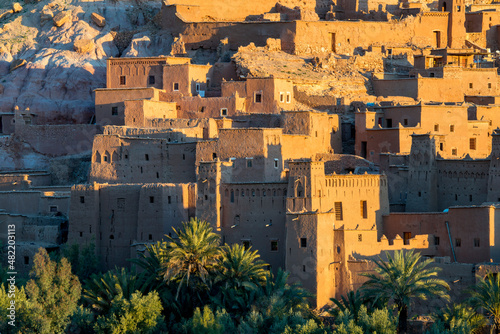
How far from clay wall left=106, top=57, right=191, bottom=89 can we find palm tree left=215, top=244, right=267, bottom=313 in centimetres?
1549

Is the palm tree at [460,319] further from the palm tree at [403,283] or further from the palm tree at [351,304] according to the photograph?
the palm tree at [351,304]

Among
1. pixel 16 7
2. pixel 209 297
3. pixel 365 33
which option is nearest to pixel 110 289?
pixel 209 297

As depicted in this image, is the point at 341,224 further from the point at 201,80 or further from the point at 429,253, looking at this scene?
the point at 201,80

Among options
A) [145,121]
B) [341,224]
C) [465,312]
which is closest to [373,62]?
[145,121]

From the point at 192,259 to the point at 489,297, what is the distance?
33.6ft

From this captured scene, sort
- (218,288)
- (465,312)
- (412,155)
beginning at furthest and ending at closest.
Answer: (412,155) < (218,288) < (465,312)

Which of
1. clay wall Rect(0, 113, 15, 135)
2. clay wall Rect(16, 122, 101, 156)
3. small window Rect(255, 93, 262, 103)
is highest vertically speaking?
small window Rect(255, 93, 262, 103)

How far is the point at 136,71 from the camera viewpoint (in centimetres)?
5853

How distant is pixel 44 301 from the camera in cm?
4591

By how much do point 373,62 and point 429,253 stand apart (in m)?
18.2

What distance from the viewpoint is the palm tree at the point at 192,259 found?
146 feet

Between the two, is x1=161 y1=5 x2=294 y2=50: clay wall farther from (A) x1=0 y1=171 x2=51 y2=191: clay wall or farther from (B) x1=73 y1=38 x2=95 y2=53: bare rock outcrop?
(A) x1=0 y1=171 x2=51 y2=191: clay wall

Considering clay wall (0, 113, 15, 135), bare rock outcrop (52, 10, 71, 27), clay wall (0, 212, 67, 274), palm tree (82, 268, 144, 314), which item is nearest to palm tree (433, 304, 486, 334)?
palm tree (82, 268, 144, 314)

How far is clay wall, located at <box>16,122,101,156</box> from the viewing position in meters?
57.0
